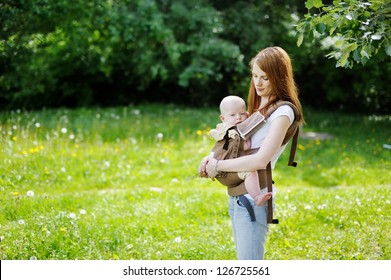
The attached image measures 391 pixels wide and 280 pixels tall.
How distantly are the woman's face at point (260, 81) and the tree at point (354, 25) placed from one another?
0.57 meters

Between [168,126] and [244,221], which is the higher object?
[244,221]

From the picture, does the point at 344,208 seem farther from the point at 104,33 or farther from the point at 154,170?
the point at 104,33

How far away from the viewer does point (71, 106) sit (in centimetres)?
1301

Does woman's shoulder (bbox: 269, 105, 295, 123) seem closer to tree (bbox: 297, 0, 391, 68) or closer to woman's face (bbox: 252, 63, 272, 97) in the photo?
woman's face (bbox: 252, 63, 272, 97)

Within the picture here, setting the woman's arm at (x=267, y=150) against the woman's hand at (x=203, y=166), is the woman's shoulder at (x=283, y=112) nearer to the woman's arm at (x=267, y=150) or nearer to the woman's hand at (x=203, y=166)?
the woman's arm at (x=267, y=150)

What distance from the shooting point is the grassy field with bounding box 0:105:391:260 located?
15.4 feet

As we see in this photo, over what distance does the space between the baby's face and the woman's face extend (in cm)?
14


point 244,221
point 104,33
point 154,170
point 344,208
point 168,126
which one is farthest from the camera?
point 104,33

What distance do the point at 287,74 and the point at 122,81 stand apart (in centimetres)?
1039

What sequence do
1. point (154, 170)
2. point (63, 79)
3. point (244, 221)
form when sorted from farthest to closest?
point (63, 79), point (154, 170), point (244, 221)

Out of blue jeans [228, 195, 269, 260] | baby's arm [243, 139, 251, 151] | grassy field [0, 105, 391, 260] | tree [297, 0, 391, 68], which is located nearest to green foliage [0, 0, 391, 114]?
grassy field [0, 105, 391, 260]

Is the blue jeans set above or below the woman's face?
below

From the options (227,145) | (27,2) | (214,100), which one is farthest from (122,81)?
(227,145)

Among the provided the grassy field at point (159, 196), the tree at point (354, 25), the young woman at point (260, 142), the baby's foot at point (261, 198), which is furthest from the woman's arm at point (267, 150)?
the grassy field at point (159, 196)
